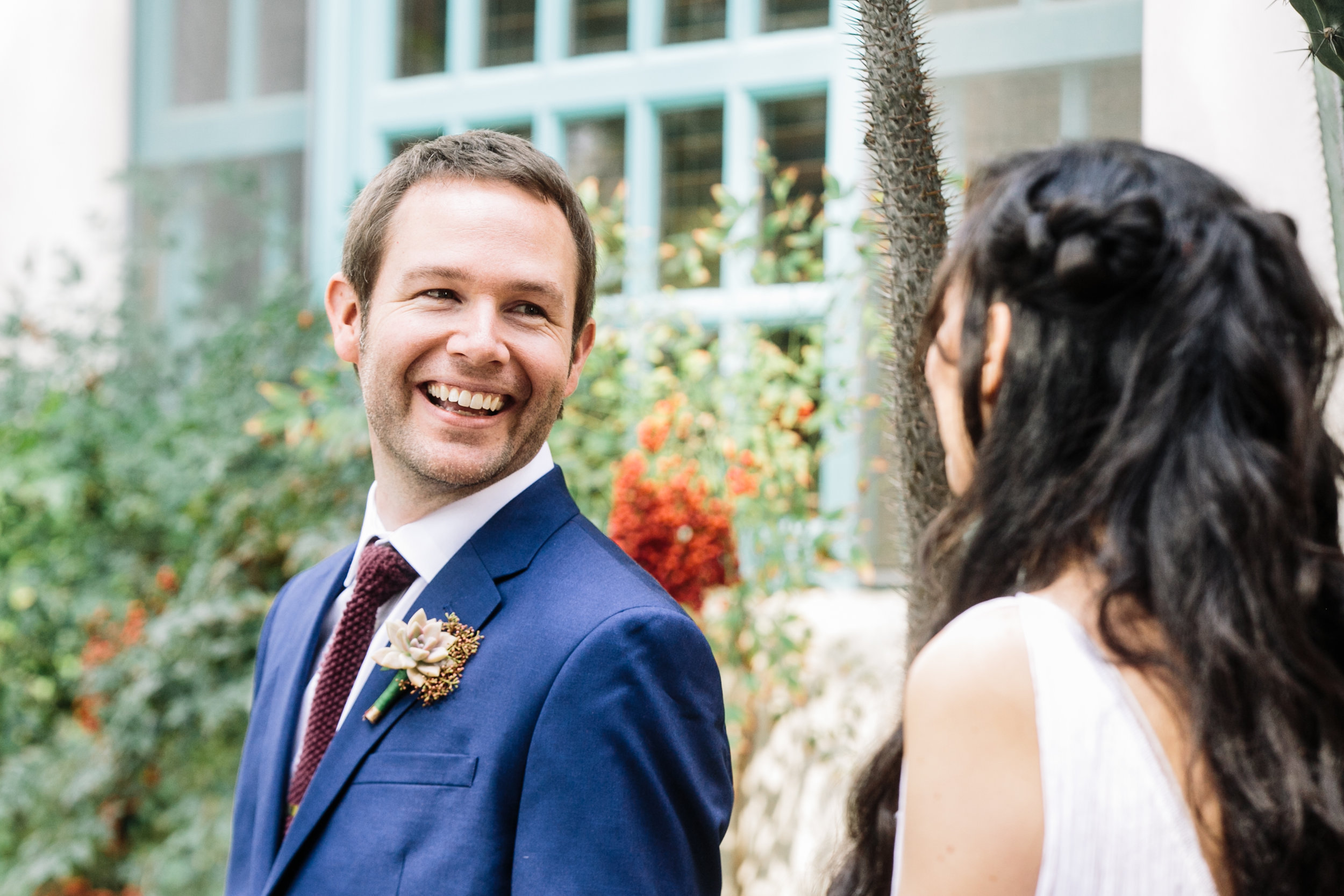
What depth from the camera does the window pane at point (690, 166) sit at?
4.55 metres

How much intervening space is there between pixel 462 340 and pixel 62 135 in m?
4.72

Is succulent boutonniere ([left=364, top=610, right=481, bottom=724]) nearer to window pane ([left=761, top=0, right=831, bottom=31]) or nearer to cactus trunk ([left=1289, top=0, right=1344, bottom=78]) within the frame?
cactus trunk ([left=1289, top=0, right=1344, bottom=78])

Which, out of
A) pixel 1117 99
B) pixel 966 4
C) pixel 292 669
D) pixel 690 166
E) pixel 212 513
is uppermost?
pixel 966 4

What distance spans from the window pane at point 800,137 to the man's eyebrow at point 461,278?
2731mm

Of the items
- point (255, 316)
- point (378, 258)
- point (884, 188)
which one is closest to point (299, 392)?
point (255, 316)

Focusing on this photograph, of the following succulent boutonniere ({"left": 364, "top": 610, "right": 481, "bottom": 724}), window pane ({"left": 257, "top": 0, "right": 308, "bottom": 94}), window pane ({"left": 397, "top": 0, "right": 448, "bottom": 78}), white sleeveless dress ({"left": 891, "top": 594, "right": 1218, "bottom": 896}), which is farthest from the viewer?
window pane ({"left": 257, "top": 0, "right": 308, "bottom": 94})

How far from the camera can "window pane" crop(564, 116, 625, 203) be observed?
4.68 metres

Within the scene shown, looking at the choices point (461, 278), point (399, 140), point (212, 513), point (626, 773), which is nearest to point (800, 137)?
point (399, 140)

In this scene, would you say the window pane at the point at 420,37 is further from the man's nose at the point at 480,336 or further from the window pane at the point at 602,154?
the man's nose at the point at 480,336

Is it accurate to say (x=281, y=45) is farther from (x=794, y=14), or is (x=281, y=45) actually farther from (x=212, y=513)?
(x=794, y=14)

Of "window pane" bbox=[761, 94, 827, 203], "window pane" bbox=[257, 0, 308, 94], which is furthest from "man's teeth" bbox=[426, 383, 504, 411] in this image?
"window pane" bbox=[257, 0, 308, 94]

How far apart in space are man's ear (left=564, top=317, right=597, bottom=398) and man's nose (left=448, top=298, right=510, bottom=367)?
201 millimetres

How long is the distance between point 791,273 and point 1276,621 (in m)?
2.83

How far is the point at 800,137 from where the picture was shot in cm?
439
